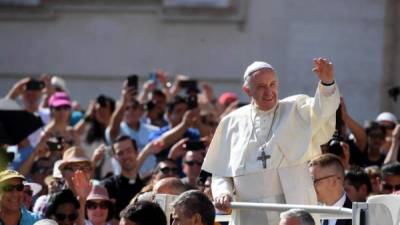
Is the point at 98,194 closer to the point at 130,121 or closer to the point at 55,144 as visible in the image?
the point at 55,144

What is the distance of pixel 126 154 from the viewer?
584 inches

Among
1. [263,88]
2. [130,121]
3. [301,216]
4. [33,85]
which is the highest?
[33,85]

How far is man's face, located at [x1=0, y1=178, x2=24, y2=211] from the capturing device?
39.7 feet

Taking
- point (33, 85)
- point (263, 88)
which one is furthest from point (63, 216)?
point (33, 85)

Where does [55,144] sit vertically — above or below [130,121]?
below

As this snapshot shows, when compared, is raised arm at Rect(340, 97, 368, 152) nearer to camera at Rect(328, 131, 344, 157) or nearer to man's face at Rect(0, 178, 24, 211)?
camera at Rect(328, 131, 344, 157)

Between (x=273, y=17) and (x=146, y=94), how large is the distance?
3.35 metres

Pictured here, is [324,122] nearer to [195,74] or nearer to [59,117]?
[59,117]

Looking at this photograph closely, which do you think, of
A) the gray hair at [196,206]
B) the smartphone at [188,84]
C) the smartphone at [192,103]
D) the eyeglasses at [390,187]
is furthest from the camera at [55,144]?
the gray hair at [196,206]

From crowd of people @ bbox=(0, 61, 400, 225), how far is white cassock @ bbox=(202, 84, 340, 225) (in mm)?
452

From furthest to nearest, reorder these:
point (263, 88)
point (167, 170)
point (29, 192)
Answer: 1. point (167, 170)
2. point (29, 192)
3. point (263, 88)

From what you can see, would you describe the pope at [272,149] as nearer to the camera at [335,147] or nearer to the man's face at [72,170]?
the man's face at [72,170]

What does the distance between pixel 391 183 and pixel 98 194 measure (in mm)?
2208

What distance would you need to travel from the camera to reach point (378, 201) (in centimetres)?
1008
